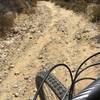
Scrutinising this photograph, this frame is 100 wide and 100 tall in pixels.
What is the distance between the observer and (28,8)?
14625mm

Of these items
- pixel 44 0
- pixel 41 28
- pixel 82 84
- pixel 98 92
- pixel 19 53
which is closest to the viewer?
pixel 98 92

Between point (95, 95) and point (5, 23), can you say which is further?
point (5, 23)

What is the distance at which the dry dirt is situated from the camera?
759 centimetres

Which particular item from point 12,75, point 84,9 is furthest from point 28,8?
point 12,75

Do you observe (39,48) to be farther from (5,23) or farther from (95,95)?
(95,95)

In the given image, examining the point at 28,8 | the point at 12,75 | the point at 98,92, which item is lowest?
the point at 12,75

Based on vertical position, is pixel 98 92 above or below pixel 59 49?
above

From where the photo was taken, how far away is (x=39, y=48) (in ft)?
32.3

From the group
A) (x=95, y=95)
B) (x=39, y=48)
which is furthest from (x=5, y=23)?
(x=95, y=95)

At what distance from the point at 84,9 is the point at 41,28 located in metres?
3.25

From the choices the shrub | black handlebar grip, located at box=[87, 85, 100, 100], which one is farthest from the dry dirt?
black handlebar grip, located at box=[87, 85, 100, 100]

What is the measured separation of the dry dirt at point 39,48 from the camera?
7586mm

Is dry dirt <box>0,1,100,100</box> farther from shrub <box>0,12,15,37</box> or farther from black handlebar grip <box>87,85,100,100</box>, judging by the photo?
black handlebar grip <box>87,85,100,100</box>

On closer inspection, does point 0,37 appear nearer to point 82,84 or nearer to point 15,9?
point 15,9
